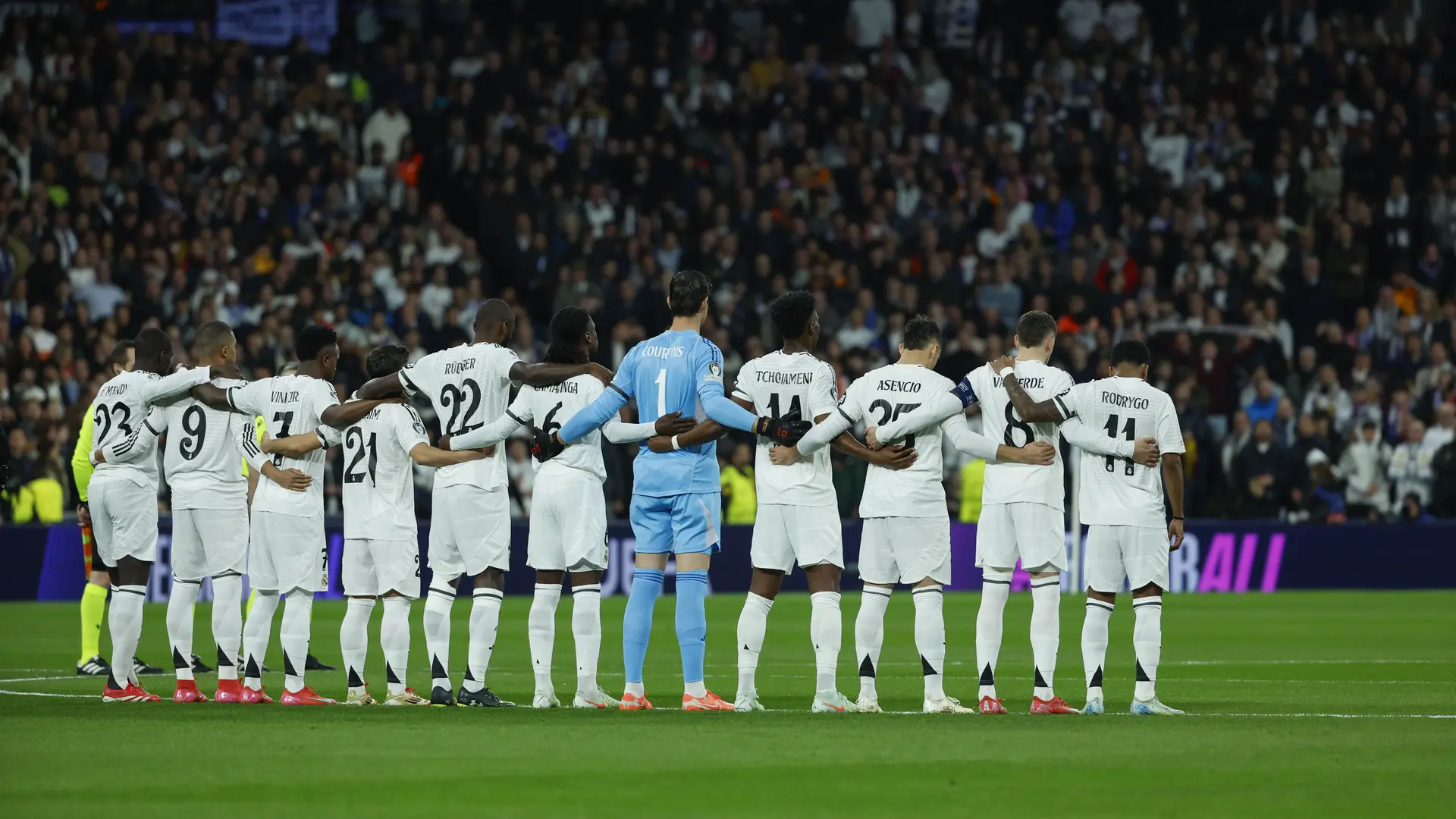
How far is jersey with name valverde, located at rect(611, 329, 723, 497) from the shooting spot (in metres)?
12.5

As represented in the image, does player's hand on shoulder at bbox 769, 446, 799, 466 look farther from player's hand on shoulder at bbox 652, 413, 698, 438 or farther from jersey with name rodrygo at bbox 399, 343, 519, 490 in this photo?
jersey with name rodrygo at bbox 399, 343, 519, 490

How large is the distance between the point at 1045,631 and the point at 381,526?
171 inches

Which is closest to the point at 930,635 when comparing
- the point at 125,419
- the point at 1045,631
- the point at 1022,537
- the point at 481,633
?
the point at 1045,631

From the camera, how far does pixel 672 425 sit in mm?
12336

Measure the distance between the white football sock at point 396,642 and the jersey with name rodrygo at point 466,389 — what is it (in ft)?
2.81

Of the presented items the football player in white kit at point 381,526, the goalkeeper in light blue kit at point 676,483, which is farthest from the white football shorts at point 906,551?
the football player in white kit at point 381,526

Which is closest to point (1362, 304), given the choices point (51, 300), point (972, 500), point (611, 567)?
point (972, 500)

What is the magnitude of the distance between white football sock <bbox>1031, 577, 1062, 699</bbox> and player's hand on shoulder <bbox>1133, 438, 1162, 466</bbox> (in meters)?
0.92

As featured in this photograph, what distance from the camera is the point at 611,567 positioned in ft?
85.5

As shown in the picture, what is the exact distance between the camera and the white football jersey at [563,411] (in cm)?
1284

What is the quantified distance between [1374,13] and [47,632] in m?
25.1

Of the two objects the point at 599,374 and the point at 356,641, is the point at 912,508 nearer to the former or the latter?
Answer: the point at 599,374

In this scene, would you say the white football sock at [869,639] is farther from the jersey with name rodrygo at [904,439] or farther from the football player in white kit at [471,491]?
the football player in white kit at [471,491]

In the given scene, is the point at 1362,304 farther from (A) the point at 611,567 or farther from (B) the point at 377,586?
(B) the point at 377,586
